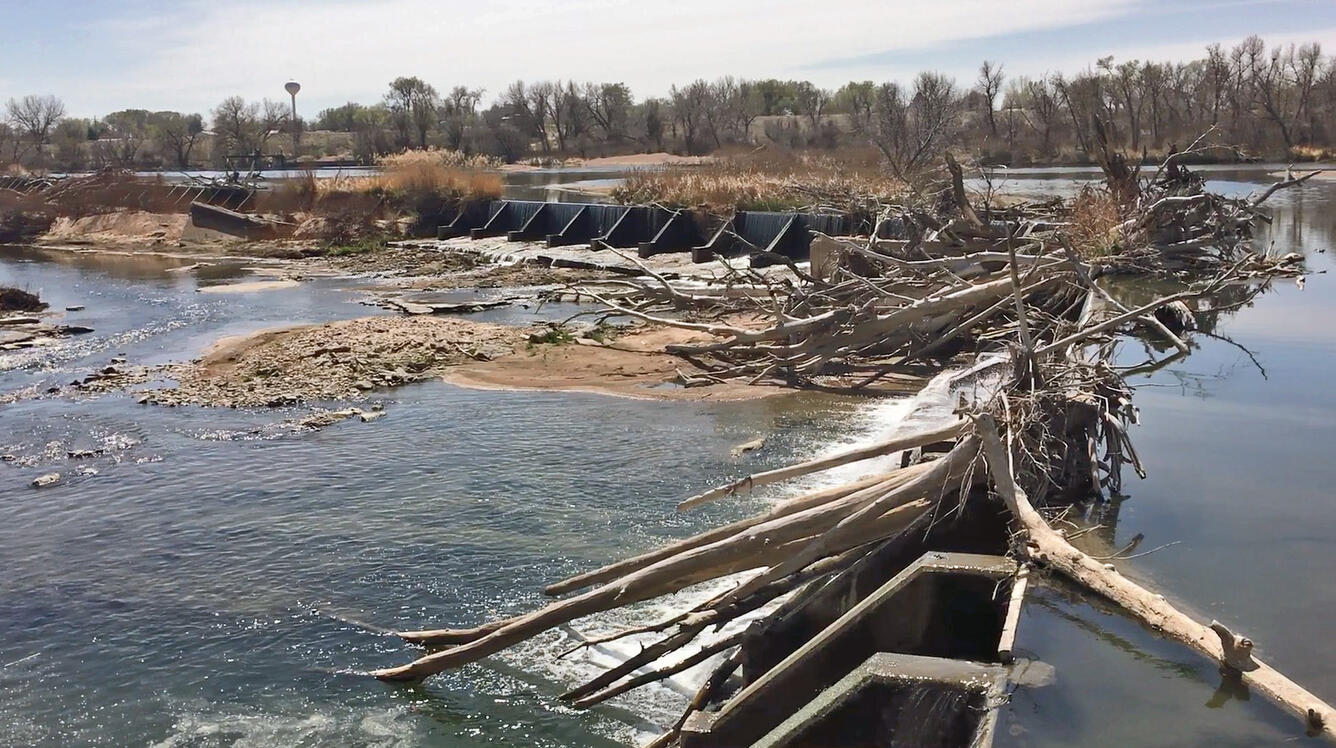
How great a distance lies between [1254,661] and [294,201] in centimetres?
4092

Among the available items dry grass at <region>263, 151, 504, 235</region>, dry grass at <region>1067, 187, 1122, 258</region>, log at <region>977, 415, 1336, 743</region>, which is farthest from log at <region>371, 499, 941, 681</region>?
dry grass at <region>263, 151, 504, 235</region>

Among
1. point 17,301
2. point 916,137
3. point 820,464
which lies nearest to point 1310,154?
point 916,137

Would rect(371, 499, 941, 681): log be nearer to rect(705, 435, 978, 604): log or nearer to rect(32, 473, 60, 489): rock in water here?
rect(705, 435, 978, 604): log

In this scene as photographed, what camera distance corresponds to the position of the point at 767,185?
103 ft

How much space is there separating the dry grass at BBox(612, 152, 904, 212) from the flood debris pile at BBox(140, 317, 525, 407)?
10.5 metres

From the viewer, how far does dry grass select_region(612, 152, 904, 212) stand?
87.7ft

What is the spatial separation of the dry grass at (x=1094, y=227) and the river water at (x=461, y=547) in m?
3.01

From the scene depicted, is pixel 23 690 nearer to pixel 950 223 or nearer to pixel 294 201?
pixel 950 223

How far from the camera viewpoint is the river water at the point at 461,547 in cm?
650

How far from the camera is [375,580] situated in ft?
28.7

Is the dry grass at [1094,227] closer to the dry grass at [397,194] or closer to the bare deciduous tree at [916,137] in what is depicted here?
the bare deciduous tree at [916,137]

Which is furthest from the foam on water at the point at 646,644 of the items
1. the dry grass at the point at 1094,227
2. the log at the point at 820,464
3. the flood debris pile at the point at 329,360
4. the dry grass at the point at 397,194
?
the dry grass at the point at 397,194

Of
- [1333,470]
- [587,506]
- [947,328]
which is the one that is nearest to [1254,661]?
[1333,470]

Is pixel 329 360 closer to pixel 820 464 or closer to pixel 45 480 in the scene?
pixel 45 480
